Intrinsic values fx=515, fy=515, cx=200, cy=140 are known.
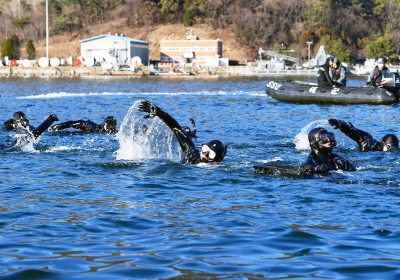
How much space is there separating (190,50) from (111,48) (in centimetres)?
1987

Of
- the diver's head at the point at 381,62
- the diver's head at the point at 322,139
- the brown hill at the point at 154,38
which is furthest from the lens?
the brown hill at the point at 154,38

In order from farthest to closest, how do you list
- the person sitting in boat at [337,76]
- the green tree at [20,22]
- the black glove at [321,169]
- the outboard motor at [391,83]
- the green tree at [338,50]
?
the green tree at [20,22] < the green tree at [338,50] < the person sitting in boat at [337,76] < the outboard motor at [391,83] < the black glove at [321,169]

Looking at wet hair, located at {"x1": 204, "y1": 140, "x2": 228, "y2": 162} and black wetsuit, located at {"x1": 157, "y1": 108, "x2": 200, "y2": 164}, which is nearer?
wet hair, located at {"x1": 204, "y1": 140, "x2": 228, "y2": 162}

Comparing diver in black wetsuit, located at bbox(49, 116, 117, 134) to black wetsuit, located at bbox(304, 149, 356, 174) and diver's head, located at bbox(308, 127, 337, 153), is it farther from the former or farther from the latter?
diver's head, located at bbox(308, 127, 337, 153)

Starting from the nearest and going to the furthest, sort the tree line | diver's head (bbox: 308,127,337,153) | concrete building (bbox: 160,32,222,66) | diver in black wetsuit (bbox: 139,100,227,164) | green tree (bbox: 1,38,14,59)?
diver's head (bbox: 308,127,337,153)
diver in black wetsuit (bbox: 139,100,227,164)
green tree (bbox: 1,38,14,59)
concrete building (bbox: 160,32,222,66)
the tree line

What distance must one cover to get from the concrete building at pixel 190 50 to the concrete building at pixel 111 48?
9373 millimetres

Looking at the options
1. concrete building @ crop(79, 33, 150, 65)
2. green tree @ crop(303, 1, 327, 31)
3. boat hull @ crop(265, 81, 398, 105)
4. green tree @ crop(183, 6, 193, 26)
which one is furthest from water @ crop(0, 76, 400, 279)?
green tree @ crop(183, 6, 193, 26)

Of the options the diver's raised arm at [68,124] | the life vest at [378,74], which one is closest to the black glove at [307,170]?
the diver's raised arm at [68,124]

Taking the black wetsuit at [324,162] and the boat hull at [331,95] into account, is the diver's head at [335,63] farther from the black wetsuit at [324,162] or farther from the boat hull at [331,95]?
→ the black wetsuit at [324,162]

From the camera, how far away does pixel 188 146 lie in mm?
10750

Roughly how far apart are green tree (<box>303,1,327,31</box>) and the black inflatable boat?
102m

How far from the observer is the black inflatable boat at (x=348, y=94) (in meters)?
25.9

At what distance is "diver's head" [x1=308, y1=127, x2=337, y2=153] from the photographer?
9219 mm

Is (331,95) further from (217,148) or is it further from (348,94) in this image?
(217,148)
